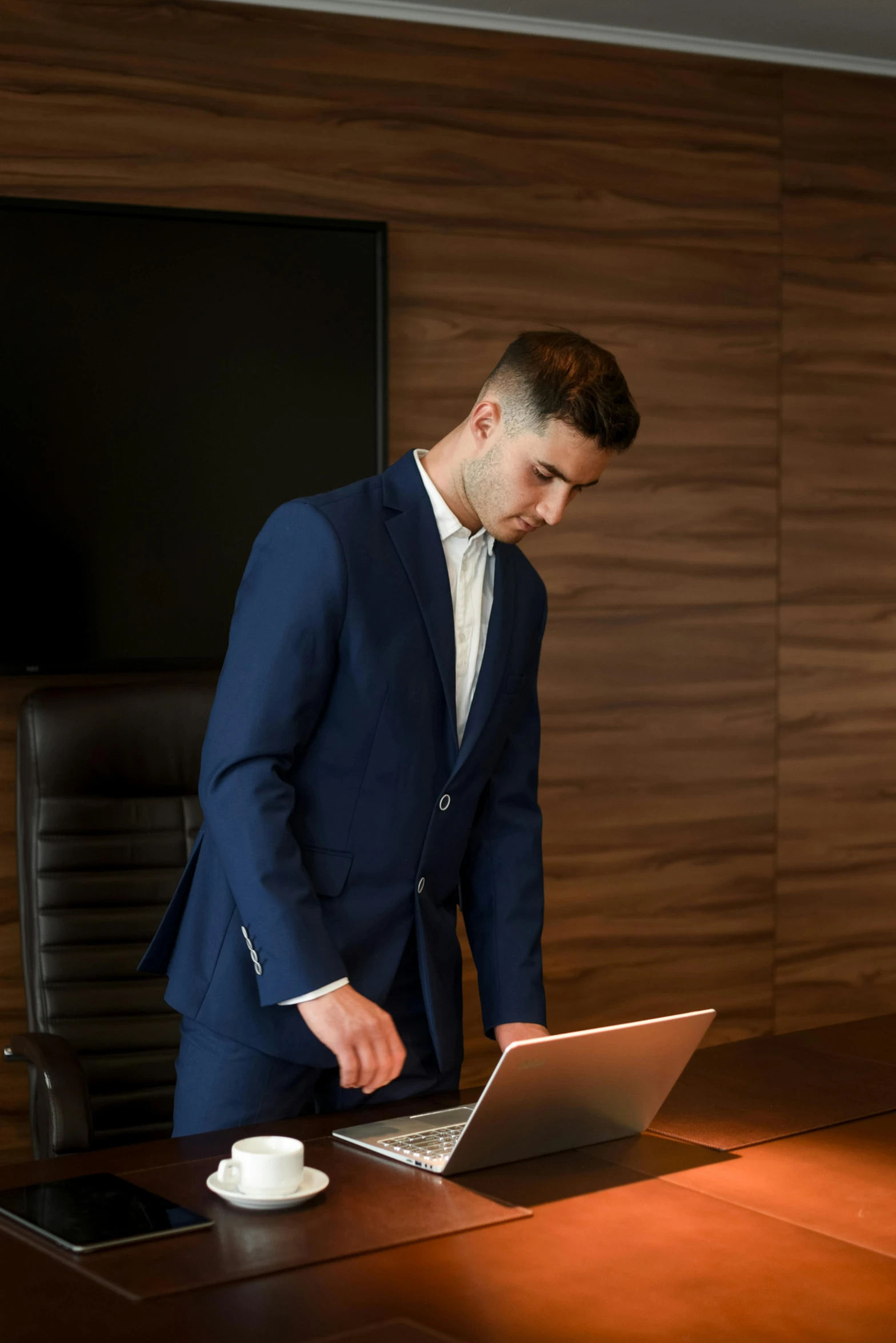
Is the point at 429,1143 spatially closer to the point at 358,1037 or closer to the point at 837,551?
the point at 358,1037

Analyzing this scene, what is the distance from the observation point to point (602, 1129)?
1.65 m

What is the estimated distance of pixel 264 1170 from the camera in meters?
1.42

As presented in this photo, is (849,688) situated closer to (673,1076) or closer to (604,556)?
(604,556)

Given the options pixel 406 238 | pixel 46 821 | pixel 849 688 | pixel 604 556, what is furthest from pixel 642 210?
pixel 46 821

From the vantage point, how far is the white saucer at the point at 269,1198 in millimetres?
1410

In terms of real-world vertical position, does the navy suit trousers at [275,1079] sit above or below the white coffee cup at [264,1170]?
below

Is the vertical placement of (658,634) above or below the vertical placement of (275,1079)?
above

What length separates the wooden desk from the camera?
1173 millimetres

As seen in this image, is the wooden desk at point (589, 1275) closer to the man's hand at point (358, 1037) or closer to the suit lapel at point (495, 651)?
the man's hand at point (358, 1037)

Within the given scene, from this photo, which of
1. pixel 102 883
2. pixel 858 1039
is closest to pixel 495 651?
pixel 858 1039

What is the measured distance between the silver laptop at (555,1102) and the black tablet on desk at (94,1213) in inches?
10.8

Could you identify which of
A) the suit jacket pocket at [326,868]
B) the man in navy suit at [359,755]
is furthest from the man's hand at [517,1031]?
the suit jacket pocket at [326,868]

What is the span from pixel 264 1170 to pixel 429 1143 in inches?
9.8

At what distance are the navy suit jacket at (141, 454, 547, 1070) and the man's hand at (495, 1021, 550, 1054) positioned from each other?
2.5 inches
